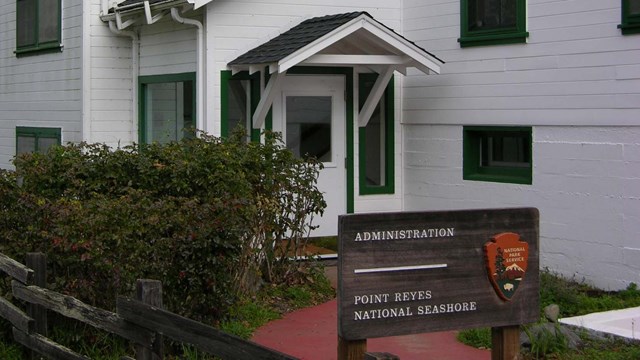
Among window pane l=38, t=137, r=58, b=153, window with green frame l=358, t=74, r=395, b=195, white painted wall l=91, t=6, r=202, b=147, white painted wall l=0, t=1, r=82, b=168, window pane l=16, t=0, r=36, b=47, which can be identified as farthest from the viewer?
window pane l=16, t=0, r=36, b=47

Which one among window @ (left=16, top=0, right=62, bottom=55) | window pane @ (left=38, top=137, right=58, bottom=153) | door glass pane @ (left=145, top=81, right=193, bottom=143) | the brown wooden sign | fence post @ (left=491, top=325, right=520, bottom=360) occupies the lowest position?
fence post @ (left=491, top=325, right=520, bottom=360)

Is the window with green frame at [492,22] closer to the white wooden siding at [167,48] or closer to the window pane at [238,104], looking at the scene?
the window pane at [238,104]

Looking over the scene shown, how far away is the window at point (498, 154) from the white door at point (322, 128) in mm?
1630

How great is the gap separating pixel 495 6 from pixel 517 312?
653cm

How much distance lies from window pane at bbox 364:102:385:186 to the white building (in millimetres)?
20

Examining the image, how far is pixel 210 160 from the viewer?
9.35 metres

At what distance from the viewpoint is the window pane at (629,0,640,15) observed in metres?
9.95

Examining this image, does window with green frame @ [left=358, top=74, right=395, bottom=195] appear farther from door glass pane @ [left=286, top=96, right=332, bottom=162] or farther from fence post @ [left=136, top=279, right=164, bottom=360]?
fence post @ [left=136, top=279, right=164, bottom=360]

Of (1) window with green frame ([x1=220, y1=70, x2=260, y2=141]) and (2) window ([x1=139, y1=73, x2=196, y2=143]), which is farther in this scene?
(2) window ([x1=139, y1=73, x2=196, y2=143])

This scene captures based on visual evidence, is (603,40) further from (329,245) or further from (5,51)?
(5,51)

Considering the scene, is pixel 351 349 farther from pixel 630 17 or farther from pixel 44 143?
pixel 44 143

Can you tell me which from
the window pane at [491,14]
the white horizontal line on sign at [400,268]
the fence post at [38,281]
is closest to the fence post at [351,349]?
the white horizontal line on sign at [400,268]

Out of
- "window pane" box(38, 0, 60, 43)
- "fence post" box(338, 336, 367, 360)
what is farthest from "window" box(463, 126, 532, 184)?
"window pane" box(38, 0, 60, 43)

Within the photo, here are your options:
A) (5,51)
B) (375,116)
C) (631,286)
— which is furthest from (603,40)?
(5,51)
